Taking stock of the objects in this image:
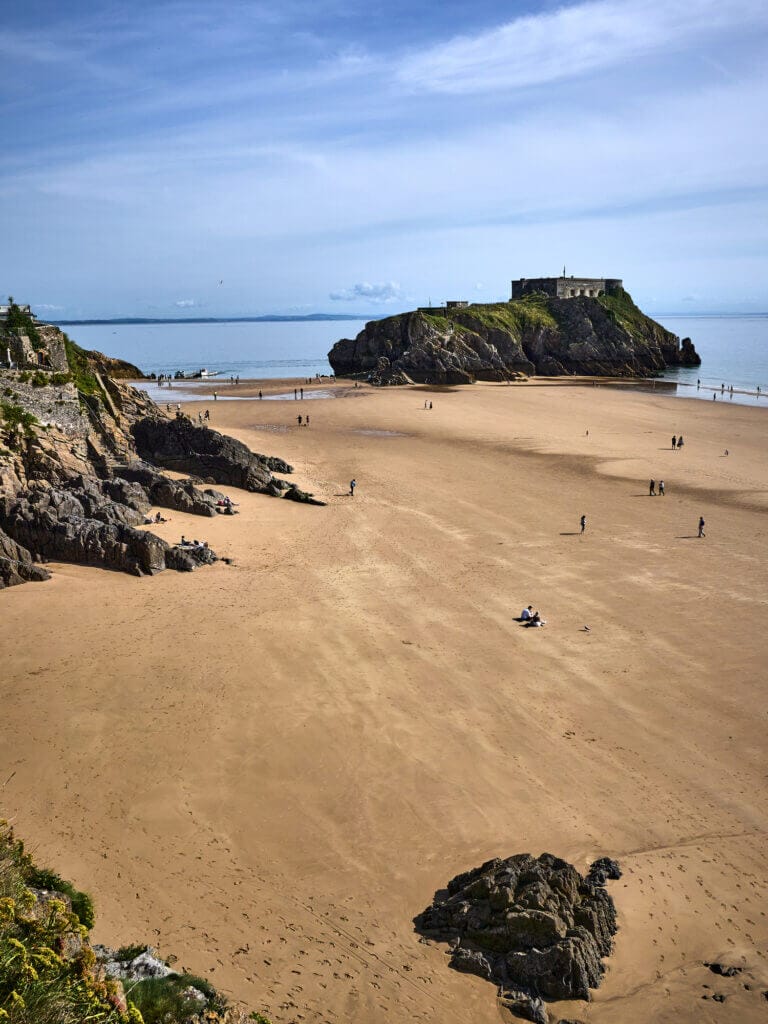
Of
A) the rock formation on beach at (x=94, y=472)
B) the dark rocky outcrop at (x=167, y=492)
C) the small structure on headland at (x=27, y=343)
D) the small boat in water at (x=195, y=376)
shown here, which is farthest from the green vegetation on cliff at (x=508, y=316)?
the dark rocky outcrop at (x=167, y=492)

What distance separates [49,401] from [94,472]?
127 inches

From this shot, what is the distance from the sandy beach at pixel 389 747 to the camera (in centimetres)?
995

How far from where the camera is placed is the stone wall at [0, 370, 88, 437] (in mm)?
27906

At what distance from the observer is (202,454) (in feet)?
121

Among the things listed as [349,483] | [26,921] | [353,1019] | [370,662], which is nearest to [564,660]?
[370,662]

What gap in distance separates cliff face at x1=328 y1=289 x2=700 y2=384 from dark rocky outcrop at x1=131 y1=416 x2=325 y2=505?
51.8 metres

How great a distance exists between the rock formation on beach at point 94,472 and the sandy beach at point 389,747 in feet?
3.90

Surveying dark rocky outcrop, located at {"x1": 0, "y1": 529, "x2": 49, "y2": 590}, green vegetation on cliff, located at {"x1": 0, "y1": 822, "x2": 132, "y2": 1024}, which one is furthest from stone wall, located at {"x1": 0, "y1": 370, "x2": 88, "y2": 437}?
green vegetation on cliff, located at {"x1": 0, "y1": 822, "x2": 132, "y2": 1024}

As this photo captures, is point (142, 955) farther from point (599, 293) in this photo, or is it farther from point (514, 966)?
point (599, 293)

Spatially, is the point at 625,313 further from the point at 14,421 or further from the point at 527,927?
the point at 527,927

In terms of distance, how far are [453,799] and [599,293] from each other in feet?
396

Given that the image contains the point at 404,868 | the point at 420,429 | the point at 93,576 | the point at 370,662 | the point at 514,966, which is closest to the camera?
the point at 514,966

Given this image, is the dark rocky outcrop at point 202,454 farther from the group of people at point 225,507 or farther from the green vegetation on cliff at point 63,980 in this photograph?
the green vegetation on cliff at point 63,980

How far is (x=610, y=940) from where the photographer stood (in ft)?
33.2
